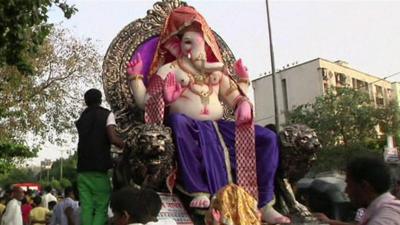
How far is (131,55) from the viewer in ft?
19.0

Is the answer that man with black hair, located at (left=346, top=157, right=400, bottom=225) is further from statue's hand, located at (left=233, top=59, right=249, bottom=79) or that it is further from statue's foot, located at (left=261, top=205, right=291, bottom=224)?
statue's hand, located at (left=233, top=59, right=249, bottom=79)

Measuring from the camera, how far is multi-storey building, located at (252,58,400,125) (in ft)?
109

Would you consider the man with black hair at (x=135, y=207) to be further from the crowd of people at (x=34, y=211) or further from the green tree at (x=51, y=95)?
the green tree at (x=51, y=95)

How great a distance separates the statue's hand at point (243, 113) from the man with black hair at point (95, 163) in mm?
1057

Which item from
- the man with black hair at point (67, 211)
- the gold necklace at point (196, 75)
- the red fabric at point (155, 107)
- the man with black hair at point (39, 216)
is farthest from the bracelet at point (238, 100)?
the man with black hair at point (39, 216)

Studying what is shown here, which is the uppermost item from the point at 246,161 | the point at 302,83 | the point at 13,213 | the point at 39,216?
the point at 302,83

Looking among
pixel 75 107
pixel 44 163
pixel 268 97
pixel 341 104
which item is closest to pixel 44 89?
pixel 75 107

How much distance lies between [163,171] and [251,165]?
0.80 metres

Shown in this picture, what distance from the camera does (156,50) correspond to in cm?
567

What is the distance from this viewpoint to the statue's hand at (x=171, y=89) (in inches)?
198

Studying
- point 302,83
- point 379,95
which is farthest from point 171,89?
point 379,95

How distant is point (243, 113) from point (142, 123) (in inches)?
36.7

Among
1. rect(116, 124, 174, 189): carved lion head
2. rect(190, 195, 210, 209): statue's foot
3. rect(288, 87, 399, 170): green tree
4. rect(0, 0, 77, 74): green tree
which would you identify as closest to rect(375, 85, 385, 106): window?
rect(288, 87, 399, 170): green tree

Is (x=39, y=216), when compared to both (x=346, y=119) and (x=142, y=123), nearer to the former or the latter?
(x=142, y=123)
